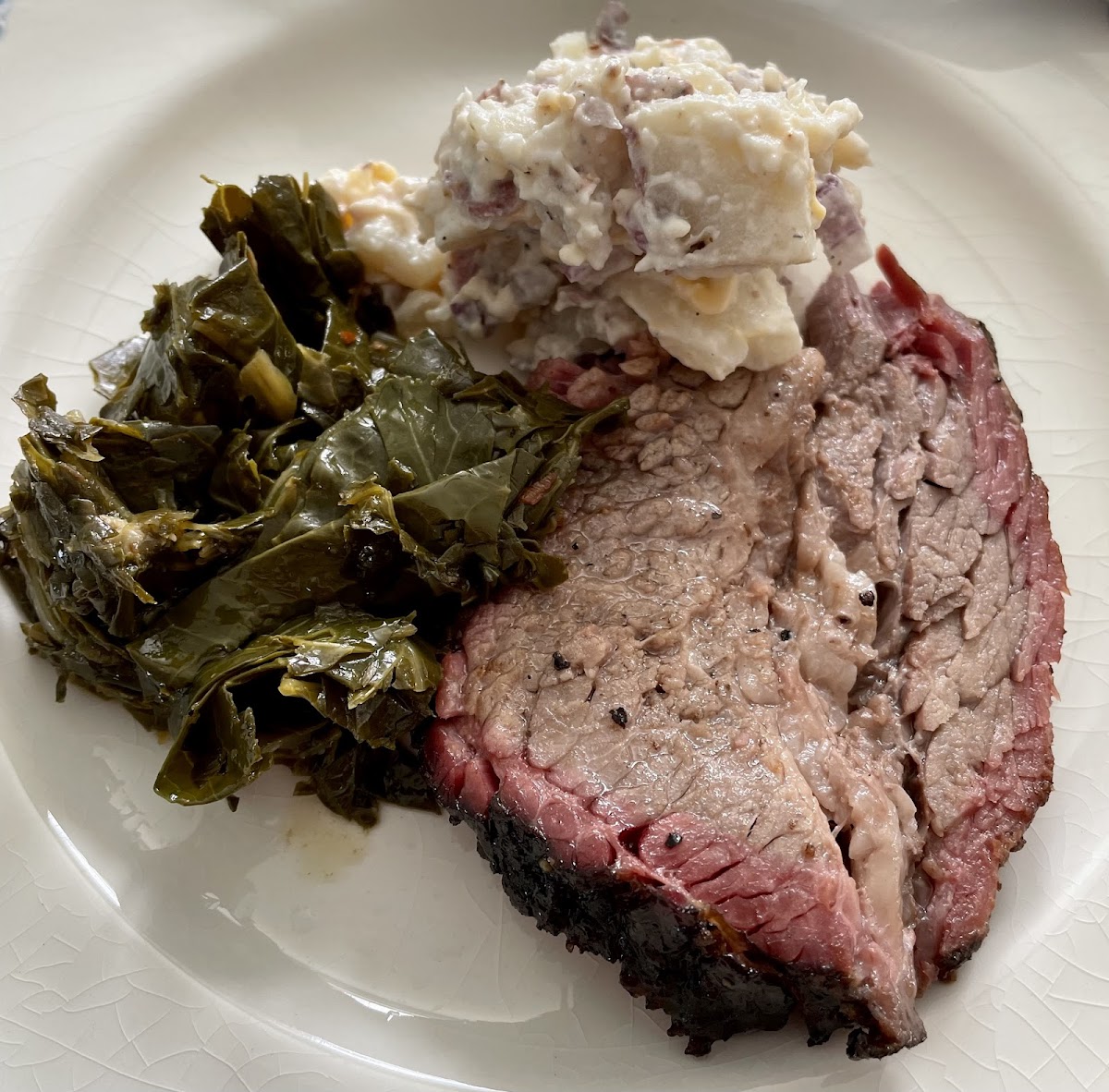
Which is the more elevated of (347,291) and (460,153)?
(460,153)

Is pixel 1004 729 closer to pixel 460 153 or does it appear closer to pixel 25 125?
pixel 460 153

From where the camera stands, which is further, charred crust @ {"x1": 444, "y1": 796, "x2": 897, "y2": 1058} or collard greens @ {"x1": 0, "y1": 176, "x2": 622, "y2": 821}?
collard greens @ {"x1": 0, "y1": 176, "x2": 622, "y2": 821}

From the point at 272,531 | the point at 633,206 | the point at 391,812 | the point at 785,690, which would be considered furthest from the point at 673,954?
the point at 633,206

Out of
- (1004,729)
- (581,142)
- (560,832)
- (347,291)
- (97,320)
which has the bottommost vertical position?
(97,320)

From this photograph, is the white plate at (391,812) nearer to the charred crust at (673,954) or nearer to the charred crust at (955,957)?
the charred crust at (955,957)

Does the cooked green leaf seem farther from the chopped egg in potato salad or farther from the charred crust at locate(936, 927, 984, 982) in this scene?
the charred crust at locate(936, 927, 984, 982)

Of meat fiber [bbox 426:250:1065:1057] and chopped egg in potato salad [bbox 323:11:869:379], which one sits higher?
chopped egg in potato salad [bbox 323:11:869:379]

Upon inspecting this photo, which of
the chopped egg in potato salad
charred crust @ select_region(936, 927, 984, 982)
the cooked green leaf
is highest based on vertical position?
the chopped egg in potato salad

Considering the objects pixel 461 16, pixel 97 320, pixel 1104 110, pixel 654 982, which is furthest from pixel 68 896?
pixel 1104 110

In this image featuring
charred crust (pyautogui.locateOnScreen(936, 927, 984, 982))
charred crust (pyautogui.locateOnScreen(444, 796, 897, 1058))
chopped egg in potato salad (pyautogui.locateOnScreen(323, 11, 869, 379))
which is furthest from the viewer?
chopped egg in potato salad (pyautogui.locateOnScreen(323, 11, 869, 379))

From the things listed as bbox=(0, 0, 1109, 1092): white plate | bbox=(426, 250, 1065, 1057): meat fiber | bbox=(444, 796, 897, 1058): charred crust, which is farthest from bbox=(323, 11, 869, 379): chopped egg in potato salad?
bbox=(444, 796, 897, 1058): charred crust
